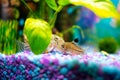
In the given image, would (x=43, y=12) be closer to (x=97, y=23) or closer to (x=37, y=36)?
(x=37, y=36)

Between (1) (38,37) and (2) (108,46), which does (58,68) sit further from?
(2) (108,46)

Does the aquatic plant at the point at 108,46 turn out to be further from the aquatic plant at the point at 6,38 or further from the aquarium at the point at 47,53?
the aquatic plant at the point at 6,38

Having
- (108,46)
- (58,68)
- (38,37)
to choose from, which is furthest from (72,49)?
(108,46)

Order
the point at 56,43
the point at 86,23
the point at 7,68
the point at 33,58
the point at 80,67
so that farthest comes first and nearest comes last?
1. the point at 86,23
2. the point at 56,43
3. the point at 7,68
4. the point at 33,58
5. the point at 80,67

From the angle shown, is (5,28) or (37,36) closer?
(37,36)

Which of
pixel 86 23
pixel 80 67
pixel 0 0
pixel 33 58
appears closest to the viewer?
pixel 80 67

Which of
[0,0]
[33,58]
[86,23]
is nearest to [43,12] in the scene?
[0,0]

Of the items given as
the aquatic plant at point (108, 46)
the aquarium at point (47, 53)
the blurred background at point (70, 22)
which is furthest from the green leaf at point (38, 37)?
the aquatic plant at point (108, 46)
